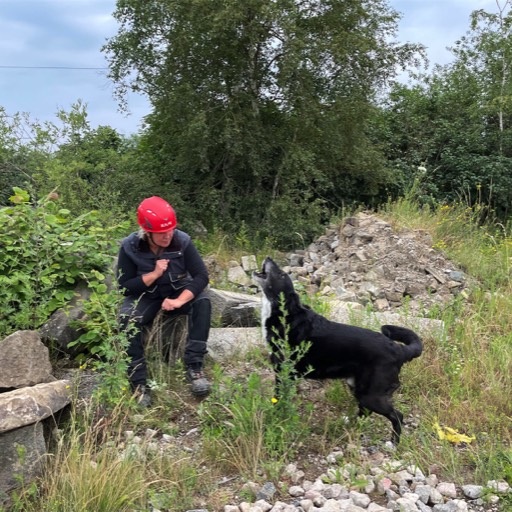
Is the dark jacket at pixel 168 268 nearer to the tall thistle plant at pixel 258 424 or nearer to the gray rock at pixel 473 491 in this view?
the tall thistle plant at pixel 258 424

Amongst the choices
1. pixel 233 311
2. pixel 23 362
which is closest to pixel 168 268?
pixel 233 311

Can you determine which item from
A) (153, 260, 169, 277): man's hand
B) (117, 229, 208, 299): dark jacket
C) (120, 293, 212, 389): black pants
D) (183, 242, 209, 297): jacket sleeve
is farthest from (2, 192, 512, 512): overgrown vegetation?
(183, 242, 209, 297): jacket sleeve

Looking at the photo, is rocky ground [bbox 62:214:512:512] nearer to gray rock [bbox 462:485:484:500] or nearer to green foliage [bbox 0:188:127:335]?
gray rock [bbox 462:485:484:500]

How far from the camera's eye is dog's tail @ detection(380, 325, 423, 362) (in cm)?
352

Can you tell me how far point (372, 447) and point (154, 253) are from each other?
213 cm

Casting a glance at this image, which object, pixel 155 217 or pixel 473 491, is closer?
pixel 473 491

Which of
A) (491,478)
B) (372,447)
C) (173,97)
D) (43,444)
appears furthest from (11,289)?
(173,97)

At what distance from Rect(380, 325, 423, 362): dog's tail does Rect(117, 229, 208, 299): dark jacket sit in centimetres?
151

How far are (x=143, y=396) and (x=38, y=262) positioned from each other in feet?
4.71

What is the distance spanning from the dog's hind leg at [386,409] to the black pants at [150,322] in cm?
134

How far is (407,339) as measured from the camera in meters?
3.65

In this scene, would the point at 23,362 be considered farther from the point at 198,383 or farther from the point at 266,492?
the point at 266,492

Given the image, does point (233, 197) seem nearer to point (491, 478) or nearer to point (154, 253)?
point (154, 253)

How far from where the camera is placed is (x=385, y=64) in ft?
33.2
